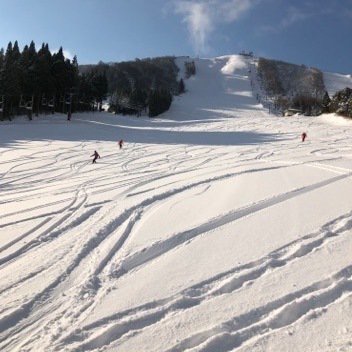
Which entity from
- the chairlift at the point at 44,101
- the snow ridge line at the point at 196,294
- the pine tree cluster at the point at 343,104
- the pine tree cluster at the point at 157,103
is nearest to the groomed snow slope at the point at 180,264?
the snow ridge line at the point at 196,294

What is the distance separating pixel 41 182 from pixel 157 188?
664 centimetres

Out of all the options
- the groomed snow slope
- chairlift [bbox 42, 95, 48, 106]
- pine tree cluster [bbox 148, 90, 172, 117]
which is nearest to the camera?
the groomed snow slope

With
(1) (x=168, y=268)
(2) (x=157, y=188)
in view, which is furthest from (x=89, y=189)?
(1) (x=168, y=268)

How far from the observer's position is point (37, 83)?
56.6 meters

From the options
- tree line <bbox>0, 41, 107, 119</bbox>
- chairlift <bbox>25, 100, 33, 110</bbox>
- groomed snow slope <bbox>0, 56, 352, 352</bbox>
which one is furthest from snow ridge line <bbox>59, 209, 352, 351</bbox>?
chairlift <bbox>25, 100, 33, 110</bbox>

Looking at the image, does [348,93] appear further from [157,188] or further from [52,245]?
[52,245]

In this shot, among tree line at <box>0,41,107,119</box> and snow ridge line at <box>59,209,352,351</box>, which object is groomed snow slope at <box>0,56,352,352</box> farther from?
tree line at <box>0,41,107,119</box>

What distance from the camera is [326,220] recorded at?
10.5 m

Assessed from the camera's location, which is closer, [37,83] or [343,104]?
[37,83]

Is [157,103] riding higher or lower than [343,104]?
lower

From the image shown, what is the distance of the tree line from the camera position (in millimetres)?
51994

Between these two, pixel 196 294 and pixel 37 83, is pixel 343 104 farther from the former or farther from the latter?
pixel 196 294

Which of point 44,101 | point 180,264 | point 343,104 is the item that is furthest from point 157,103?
point 180,264

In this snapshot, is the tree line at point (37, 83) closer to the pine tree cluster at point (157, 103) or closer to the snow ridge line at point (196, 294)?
the pine tree cluster at point (157, 103)
